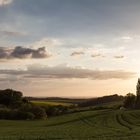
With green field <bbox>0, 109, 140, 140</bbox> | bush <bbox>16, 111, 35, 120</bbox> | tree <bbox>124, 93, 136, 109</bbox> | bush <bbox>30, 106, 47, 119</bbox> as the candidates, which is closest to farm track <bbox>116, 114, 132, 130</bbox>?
green field <bbox>0, 109, 140, 140</bbox>

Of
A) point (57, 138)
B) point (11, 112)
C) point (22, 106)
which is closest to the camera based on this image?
point (57, 138)

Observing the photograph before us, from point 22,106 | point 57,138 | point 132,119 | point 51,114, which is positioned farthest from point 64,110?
point 57,138

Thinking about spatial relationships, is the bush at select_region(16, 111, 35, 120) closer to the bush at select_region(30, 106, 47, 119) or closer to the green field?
the bush at select_region(30, 106, 47, 119)

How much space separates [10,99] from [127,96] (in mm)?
45770

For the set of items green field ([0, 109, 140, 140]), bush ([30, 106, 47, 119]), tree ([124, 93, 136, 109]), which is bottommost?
green field ([0, 109, 140, 140])

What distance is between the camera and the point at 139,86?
496ft

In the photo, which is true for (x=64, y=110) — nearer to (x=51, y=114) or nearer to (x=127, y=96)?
(x=51, y=114)

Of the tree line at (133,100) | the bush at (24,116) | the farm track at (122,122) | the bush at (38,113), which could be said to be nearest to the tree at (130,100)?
the tree line at (133,100)

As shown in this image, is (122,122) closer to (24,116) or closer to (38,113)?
(24,116)

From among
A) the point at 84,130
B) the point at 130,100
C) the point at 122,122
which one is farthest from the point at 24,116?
the point at 84,130

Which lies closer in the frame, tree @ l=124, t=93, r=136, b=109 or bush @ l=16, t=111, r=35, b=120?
bush @ l=16, t=111, r=35, b=120

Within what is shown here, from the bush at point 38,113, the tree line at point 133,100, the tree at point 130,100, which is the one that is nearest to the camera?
the bush at point 38,113

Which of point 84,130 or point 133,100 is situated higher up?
point 133,100

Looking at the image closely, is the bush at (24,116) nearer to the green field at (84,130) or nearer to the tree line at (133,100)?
the green field at (84,130)
